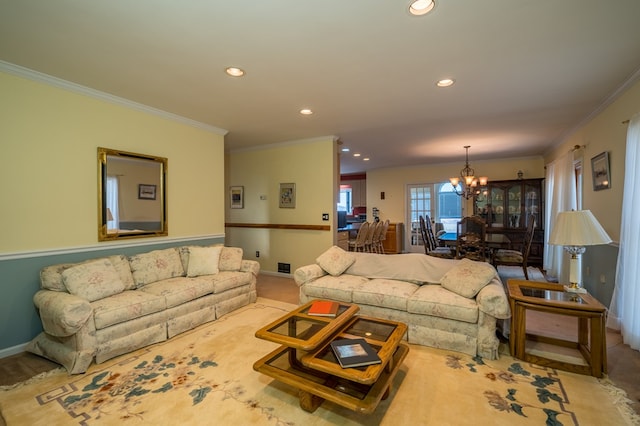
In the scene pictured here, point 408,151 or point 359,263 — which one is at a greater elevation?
point 408,151

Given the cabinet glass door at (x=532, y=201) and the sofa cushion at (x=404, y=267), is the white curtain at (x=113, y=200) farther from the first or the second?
the cabinet glass door at (x=532, y=201)

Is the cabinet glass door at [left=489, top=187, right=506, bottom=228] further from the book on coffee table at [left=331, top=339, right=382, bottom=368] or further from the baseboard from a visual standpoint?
the baseboard

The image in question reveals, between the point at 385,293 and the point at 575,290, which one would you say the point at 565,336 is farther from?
the point at 385,293

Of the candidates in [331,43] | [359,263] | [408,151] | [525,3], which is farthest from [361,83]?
[408,151]

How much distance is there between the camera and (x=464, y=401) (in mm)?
1875

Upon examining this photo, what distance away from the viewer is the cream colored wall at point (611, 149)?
2.90 metres

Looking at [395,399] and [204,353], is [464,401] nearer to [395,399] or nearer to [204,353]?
[395,399]

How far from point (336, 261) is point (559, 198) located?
398 centimetres

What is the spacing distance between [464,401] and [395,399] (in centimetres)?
45

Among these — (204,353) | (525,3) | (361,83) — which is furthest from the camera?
(361,83)

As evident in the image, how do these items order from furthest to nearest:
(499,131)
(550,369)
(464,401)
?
(499,131), (550,369), (464,401)

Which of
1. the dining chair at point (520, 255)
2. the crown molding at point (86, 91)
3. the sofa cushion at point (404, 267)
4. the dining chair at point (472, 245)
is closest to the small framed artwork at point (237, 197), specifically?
the crown molding at point (86, 91)

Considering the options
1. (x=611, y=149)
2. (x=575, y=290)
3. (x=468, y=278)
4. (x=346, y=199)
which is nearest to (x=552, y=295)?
(x=575, y=290)

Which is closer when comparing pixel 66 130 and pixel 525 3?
pixel 525 3
